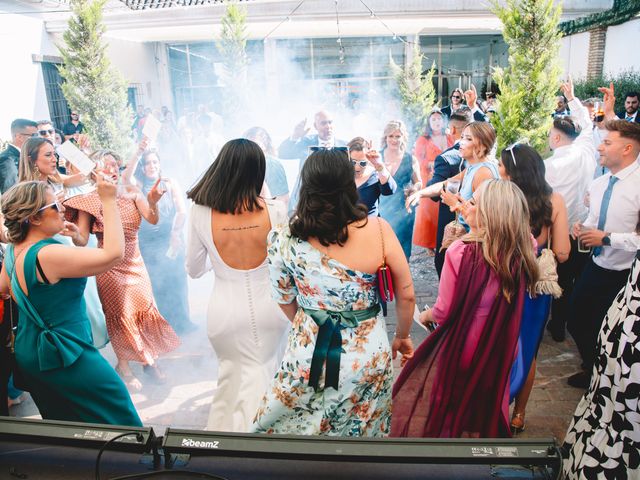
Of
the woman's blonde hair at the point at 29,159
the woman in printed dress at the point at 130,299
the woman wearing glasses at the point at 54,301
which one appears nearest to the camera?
the woman wearing glasses at the point at 54,301

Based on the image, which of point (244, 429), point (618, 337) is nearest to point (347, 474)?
point (618, 337)

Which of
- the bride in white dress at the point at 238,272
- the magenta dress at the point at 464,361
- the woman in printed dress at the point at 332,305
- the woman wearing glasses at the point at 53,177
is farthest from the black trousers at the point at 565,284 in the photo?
the woman wearing glasses at the point at 53,177

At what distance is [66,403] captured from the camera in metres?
2.59

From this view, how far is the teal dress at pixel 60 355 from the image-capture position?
2.50m

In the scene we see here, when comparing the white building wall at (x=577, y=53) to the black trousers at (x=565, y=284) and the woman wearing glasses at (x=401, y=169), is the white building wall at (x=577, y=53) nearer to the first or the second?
the woman wearing glasses at (x=401, y=169)

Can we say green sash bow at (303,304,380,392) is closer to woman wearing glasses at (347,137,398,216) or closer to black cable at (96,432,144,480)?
black cable at (96,432,144,480)

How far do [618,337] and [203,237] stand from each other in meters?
2.03

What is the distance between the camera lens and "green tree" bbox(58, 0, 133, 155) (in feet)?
37.6

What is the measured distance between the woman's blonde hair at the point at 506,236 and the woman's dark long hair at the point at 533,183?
773 millimetres

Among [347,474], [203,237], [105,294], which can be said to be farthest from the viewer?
[105,294]

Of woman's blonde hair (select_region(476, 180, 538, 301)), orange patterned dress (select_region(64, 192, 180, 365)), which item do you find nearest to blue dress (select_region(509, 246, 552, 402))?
woman's blonde hair (select_region(476, 180, 538, 301))

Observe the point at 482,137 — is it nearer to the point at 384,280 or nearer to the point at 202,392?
the point at 384,280

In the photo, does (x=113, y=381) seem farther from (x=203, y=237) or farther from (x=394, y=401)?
(x=394, y=401)

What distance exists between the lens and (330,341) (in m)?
2.35
